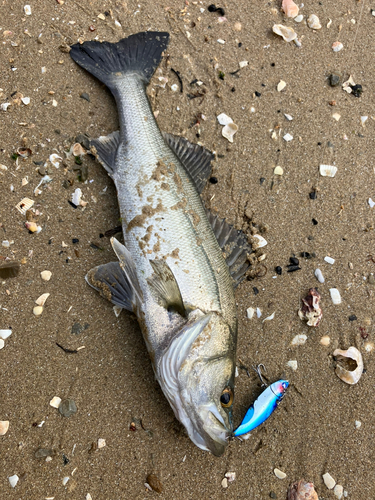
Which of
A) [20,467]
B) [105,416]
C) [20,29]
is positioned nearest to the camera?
[20,467]

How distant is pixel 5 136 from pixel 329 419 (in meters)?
3.79

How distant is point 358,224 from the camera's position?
142 inches

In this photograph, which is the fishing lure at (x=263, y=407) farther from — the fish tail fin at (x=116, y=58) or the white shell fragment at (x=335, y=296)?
the fish tail fin at (x=116, y=58)

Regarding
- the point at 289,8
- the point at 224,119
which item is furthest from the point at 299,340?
the point at 289,8

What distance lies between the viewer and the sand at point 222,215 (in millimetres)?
2867

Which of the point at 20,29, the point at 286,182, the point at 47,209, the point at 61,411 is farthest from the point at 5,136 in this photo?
the point at 286,182

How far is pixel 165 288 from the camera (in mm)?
2734

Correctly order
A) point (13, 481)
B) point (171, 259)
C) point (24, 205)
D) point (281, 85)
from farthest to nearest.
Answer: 1. point (281, 85)
2. point (24, 205)
3. point (171, 259)
4. point (13, 481)

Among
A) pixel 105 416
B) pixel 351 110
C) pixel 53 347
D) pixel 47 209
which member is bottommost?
pixel 105 416

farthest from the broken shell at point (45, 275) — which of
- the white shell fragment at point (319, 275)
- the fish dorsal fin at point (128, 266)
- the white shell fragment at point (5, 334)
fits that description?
the white shell fragment at point (319, 275)

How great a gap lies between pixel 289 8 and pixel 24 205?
3.51 meters

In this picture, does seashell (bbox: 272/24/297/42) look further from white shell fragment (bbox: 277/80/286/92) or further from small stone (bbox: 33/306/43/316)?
small stone (bbox: 33/306/43/316)

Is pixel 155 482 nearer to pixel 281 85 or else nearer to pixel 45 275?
pixel 45 275

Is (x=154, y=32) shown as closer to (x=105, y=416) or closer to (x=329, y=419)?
(x=105, y=416)
